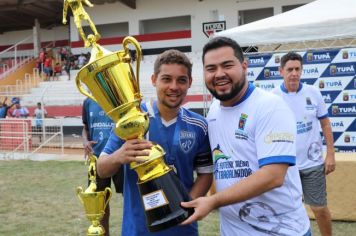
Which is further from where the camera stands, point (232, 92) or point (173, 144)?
point (173, 144)

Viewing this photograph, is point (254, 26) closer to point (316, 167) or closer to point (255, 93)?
point (316, 167)

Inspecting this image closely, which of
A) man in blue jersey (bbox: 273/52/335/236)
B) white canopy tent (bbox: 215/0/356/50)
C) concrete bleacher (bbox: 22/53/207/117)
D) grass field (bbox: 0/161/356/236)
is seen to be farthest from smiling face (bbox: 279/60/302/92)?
concrete bleacher (bbox: 22/53/207/117)

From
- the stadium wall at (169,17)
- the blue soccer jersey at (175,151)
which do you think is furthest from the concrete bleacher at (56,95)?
the blue soccer jersey at (175,151)

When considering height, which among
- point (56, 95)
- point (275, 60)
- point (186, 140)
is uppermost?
point (275, 60)

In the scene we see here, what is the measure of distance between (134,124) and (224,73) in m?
0.42

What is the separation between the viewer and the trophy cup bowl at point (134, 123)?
1.76 m

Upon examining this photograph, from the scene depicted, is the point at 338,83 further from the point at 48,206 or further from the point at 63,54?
the point at 63,54

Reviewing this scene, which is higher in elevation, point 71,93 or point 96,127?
point 71,93

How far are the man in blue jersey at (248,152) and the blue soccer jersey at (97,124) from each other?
2.56 meters

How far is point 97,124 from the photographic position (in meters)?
4.48

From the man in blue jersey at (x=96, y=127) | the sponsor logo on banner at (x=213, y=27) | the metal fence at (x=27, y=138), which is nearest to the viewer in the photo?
the man in blue jersey at (x=96, y=127)

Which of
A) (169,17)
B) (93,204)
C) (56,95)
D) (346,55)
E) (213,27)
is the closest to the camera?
(93,204)

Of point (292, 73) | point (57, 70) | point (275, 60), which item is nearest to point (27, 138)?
point (275, 60)

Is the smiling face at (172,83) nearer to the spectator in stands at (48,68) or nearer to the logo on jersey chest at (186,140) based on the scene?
the logo on jersey chest at (186,140)
